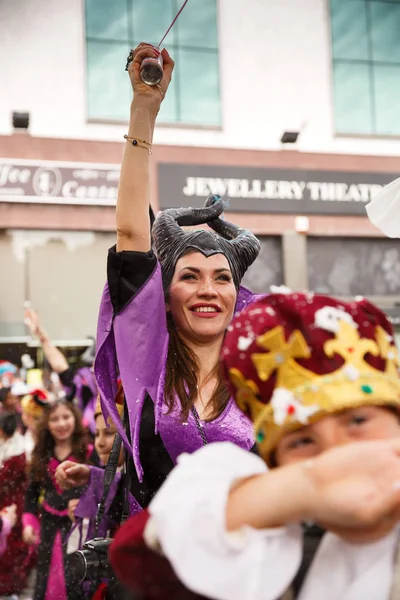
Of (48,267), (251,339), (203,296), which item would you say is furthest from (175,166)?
(251,339)

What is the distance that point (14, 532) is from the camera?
5777 millimetres

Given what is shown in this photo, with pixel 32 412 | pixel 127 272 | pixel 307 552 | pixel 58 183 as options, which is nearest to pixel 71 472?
pixel 127 272

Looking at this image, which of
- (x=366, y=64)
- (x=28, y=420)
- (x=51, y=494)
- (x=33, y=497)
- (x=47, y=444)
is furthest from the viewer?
(x=366, y=64)

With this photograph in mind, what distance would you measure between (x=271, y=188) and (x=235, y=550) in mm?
10519

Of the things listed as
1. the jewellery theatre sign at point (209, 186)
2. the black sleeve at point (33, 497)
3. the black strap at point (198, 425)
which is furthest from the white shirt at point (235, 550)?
the jewellery theatre sign at point (209, 186)

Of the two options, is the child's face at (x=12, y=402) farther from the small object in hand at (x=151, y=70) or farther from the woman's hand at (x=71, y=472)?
the small object in hand at (x=151, y=70)

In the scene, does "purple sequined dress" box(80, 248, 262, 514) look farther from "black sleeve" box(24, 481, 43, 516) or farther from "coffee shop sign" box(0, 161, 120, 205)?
"coffee shop sign" box(0, 161, 120, 205)

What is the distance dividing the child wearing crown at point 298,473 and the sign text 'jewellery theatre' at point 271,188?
9495 mm

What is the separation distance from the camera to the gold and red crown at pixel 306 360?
1.30 meters

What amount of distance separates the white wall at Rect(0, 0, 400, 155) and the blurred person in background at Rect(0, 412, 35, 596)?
4.50m

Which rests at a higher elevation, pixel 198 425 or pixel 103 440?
pixel 198 425

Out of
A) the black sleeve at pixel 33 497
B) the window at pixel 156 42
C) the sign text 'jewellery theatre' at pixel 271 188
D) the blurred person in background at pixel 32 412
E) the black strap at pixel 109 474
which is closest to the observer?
the black strap at pixel 109 474

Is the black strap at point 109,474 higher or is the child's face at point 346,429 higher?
the child's face at point 346,429

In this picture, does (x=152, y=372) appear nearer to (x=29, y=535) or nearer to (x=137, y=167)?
(x=137, y=167)
